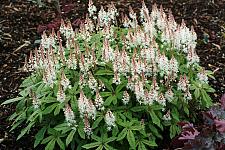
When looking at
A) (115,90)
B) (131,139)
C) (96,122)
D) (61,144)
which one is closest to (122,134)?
(131,139)

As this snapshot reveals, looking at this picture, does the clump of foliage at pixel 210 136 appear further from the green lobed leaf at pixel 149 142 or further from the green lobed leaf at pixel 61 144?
the green lobed leaf at pixel 61 144

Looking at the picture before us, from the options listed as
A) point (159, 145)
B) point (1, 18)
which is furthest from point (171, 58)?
point (1, 18)

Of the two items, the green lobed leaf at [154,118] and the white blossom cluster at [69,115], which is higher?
the white blossom cluster at [69,115]

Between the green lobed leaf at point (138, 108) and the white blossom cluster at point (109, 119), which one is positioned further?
the green lobed leaf at point (138, 108)

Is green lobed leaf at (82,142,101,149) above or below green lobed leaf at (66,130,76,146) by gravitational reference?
below

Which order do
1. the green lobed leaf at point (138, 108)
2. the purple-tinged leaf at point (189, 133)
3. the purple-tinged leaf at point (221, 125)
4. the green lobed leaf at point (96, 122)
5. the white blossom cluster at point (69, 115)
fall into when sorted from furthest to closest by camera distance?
the green lobed leaf at point (138, 108) → the green lobed leaf at point (96, 122) → the white blossom cluster at point (69, 115) → the purple-tinged leaf at point (189, 133) → the purple-tinged leaf at point (221, 125)

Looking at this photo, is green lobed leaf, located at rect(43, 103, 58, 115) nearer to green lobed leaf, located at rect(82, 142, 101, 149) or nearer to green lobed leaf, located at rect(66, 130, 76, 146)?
green lobed leaf, located at rect(66, 130, 76, 146)

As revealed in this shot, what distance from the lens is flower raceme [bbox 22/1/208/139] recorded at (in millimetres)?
3646

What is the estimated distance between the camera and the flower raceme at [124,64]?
144 inches

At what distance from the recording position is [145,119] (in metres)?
3.88

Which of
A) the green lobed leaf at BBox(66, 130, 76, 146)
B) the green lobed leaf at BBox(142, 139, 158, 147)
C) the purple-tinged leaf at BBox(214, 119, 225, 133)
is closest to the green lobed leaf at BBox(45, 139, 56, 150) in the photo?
the green lobed leaf at BBox(66, 130, 76, 146)

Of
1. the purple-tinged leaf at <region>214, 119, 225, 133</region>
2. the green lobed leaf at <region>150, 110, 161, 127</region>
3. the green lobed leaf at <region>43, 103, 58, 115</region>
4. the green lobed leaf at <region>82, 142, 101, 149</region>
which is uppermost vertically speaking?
the purple-tinged leaf at <region>214, 119, 225, 133</region>

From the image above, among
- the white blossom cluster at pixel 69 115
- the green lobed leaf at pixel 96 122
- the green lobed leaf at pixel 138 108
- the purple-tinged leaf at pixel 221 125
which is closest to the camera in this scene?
the purple-tinged leaf at pixel 221 125

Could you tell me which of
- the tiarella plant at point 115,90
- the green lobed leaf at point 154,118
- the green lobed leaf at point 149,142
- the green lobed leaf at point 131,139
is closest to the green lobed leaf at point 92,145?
the tiarella plant at point 115,90
